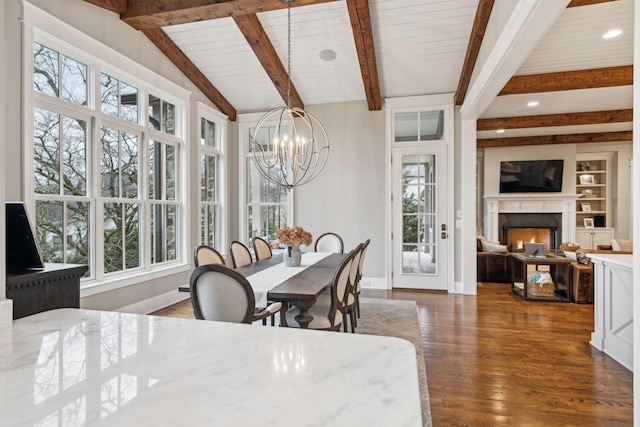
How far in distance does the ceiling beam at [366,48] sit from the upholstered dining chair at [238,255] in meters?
2.57

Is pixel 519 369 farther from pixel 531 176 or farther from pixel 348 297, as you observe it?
pixel 531 176

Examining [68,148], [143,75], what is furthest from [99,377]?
[143,75]

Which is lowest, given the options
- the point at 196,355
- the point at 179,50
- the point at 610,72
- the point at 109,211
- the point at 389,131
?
the point at 196,355

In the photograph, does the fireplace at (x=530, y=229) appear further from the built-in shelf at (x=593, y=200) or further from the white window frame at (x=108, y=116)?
the white window frame at (x=108, y=116)

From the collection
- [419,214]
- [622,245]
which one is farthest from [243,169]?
[622,245]

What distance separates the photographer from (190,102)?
188 inches

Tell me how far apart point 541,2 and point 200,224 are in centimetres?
442

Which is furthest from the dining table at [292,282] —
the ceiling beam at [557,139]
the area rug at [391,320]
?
the ceiling beam at [557,139]

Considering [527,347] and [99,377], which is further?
[527,347]

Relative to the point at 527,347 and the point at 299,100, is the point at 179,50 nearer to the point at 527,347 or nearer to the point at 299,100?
the point at 299,100

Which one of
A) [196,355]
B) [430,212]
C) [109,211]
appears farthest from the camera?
[430,212]

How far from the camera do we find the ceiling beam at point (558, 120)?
18.8ft

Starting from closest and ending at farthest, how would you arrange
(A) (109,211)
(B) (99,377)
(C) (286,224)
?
(B) (99,377)
(A) (109,211)
(C) (286,224)

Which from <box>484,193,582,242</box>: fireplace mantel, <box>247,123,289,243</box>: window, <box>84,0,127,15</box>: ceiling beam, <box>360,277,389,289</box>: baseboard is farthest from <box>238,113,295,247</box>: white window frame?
<box>484,193,582,242</box>: fireplace mantel
